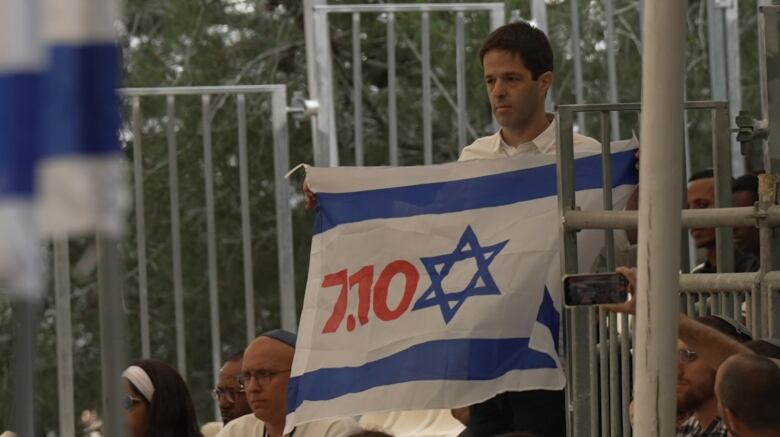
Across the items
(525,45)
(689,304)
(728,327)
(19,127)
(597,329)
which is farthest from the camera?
(525,45)

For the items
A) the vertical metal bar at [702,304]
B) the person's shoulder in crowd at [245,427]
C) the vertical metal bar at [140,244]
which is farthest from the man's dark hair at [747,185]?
the vertical metal bar at [140,244]

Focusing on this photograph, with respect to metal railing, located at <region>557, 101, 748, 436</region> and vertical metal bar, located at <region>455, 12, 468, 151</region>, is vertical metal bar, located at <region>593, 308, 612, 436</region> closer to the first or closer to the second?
metal railing, located at <region>557, 101, 748, 436</region>

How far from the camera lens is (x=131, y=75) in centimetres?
1454

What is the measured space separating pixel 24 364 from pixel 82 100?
454 mm

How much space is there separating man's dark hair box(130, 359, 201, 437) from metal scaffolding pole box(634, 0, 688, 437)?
313cm

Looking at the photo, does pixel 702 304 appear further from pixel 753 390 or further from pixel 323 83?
pixel 323 83

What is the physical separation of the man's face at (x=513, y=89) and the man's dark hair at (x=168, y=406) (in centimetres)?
183

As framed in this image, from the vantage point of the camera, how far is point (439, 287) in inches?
228

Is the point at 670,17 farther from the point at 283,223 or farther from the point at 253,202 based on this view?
the point at 253,202

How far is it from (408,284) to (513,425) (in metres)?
0.55

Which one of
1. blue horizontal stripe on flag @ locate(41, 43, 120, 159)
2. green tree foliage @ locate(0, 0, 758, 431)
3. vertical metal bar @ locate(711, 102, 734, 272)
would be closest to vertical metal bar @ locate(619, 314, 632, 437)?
vertical metal bar @ locate(711, 102, 734, 272)

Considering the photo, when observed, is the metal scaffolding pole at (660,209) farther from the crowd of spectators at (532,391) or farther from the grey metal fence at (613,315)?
the grey metal fence at (613,315)

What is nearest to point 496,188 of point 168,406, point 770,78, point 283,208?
point 770,78

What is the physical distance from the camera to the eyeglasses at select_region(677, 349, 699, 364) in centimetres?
550
